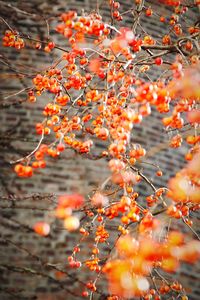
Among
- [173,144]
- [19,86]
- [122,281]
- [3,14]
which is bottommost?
[122,281]

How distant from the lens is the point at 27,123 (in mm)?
5809

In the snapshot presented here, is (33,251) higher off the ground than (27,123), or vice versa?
(27,123)

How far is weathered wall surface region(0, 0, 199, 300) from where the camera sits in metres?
5.25

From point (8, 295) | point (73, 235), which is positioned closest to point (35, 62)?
point (73, 235)

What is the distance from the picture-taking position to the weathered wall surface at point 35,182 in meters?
5.25

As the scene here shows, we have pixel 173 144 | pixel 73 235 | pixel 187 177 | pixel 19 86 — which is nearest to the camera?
pixel 187 177

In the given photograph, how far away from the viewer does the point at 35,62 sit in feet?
19.8

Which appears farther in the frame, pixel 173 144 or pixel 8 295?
pixel 8 295

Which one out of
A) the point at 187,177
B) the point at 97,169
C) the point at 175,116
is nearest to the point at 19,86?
the point at 97,169

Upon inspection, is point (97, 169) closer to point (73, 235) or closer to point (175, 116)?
point (73, 235)

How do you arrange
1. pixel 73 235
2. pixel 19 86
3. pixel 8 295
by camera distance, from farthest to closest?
1. pixel 19 86
2. pixel 73 235
3. pixel 8 295

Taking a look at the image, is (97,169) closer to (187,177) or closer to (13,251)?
(13,251)

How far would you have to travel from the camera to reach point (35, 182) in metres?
5.59

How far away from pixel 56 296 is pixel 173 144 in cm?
224
